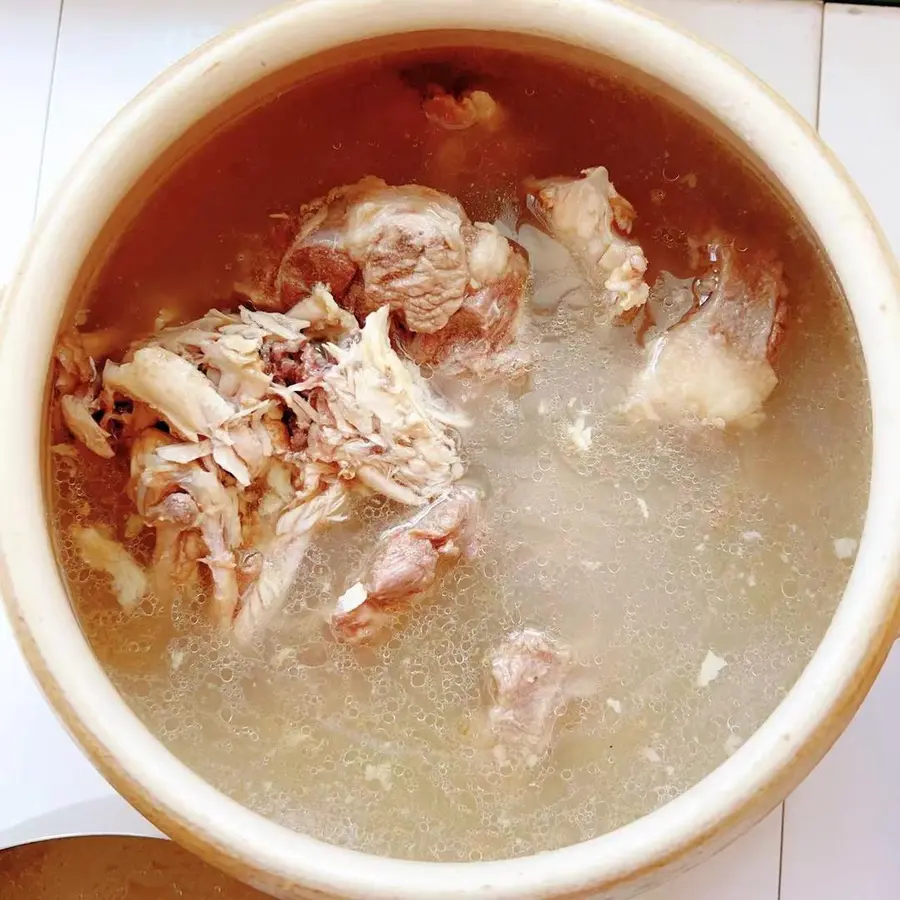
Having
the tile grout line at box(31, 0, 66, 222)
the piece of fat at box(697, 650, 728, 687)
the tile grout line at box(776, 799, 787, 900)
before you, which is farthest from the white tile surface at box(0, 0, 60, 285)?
the tile grout line at box(776, 799, 787, 900)

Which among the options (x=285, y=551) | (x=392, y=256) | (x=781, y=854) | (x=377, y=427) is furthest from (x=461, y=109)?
(x=781, y=854)

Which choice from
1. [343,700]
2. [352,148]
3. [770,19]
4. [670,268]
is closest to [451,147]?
[352,148]

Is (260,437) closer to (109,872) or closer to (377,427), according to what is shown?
(377,427)

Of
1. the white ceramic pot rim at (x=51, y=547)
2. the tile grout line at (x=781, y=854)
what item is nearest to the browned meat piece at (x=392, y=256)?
the white ceramic pot rim at (x=51, y=547)

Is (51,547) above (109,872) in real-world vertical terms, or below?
above

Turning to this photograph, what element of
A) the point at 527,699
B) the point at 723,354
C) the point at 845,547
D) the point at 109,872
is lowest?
the point at 109,872

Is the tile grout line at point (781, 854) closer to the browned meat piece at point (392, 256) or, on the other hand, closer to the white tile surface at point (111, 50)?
the browned meat piece at point (392, 256)

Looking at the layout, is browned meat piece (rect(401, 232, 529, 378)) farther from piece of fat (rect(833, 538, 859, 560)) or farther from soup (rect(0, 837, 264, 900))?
soup (rect(0, 837, 264, 900))
